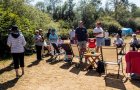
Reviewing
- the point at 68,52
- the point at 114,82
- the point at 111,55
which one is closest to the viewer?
the point at 114,82

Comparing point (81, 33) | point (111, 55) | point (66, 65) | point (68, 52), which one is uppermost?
point (81, 33)

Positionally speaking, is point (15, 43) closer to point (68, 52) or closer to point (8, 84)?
point (8, 84)

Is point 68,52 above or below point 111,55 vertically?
below

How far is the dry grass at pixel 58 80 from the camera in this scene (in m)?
9.98

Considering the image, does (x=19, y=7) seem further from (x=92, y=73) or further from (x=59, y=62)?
(x=92, y=73)

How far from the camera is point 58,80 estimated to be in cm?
1098

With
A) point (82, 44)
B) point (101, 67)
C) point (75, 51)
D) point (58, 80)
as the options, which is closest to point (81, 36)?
point (82, 44)

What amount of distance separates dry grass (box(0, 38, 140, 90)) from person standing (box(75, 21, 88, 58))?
99cm

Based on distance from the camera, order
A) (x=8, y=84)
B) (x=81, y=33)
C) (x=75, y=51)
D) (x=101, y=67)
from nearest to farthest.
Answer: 1. (x=8, y=84)
2. (x=101, y=67)
3. (x=81, y=33)
4. (x=75, y=51)

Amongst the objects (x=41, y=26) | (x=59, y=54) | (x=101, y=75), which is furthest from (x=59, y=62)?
(x=41, y=26)

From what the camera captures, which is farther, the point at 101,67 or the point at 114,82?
the point at 101,67

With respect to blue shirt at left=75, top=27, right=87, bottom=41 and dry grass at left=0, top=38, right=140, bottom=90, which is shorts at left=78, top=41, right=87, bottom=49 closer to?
blue shirt at left=75, top=27, right=87, bottom=41

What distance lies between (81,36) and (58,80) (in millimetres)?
3311

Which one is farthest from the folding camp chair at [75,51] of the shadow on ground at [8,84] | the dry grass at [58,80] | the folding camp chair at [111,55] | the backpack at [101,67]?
the shadow on ground at [8,84]
